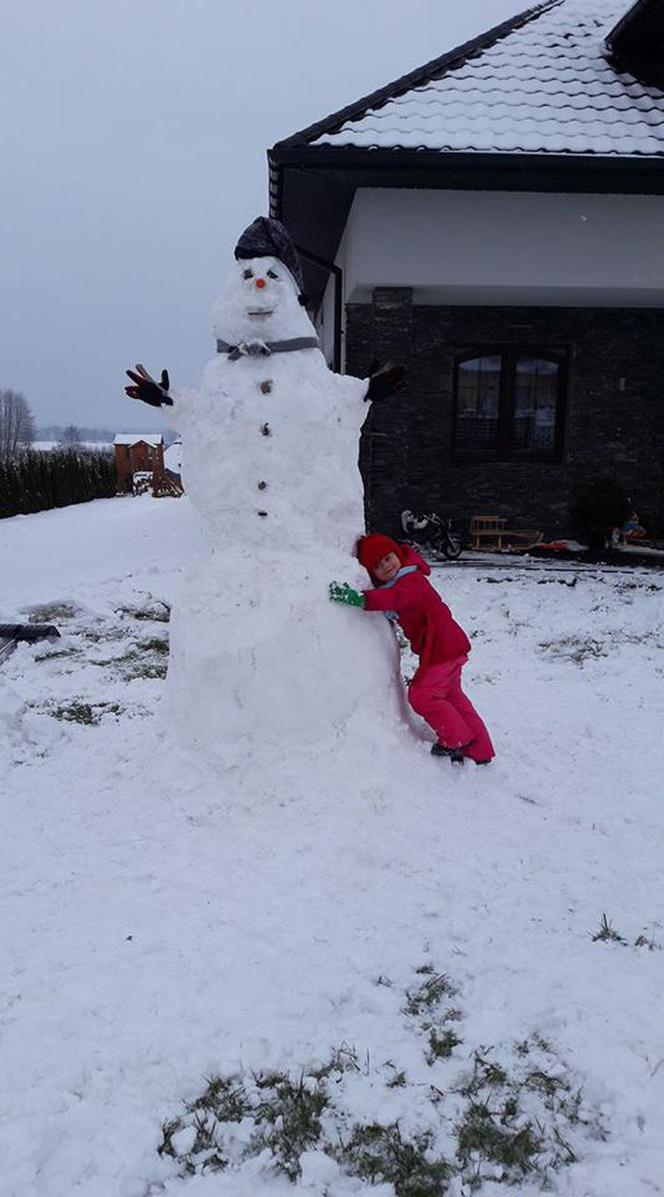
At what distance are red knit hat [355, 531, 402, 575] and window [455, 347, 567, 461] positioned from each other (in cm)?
668

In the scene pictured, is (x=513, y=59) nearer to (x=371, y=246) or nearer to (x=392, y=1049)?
(x=371, y=246)

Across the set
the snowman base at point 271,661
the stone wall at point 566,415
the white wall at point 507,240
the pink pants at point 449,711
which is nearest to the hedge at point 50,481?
the stone wall at point 566,415

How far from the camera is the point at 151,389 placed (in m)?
3.67

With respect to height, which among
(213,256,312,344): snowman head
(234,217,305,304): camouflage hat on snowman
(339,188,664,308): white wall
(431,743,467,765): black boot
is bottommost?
(431,743,467,765): black boot

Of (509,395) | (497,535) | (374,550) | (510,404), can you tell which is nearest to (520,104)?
(509,395)

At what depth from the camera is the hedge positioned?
53.4 ft

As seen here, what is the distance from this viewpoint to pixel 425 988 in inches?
92.0

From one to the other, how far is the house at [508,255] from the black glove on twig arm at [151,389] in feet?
16.2

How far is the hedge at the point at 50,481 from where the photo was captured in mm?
16281

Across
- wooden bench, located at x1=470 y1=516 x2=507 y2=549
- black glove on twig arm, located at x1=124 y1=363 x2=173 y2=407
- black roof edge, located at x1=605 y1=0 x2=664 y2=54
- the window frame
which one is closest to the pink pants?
black glove on twig arm, located at x1=124 y1=363 x2=173 y2=407

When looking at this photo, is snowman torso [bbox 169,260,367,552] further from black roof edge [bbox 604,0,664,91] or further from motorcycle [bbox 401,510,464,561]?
black roof edge [bbox 604,0,664,91]

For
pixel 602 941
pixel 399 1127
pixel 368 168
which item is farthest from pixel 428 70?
pixel 399 1127

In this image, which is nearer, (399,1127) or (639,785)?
(399,1127)

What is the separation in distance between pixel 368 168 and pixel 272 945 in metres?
7.45
